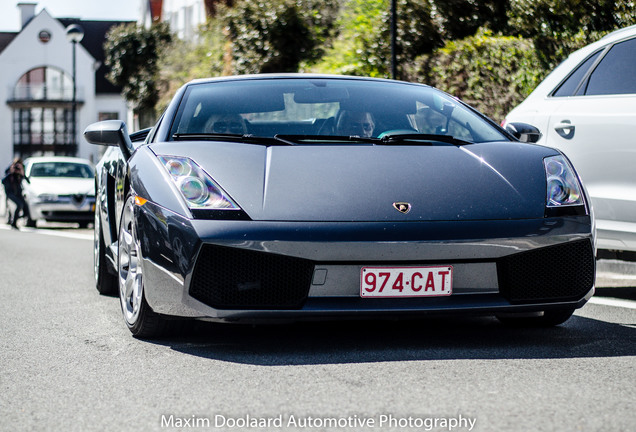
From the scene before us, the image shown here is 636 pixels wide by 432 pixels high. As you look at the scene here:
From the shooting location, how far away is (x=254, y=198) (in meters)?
4.34

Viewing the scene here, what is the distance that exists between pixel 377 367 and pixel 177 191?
113 cm

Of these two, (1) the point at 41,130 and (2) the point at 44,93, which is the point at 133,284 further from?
(1) the point at 41,130

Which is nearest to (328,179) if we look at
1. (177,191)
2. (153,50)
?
(177,191)

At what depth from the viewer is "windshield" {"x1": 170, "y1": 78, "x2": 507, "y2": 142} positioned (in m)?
5.15

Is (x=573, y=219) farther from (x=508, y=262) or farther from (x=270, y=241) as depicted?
(x=270, y=241)

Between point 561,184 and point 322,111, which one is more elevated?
point 322,111

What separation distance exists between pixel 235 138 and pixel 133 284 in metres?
0.84

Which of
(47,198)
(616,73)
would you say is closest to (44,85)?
(47,198)

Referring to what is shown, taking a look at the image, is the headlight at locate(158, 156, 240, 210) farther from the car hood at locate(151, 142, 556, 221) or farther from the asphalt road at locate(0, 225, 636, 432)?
the asphalt road at locate(0, 225, 636, 432)

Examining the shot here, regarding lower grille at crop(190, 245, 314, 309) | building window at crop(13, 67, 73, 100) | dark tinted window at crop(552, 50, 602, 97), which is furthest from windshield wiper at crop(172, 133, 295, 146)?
building window at crop(13, 67, 73, 100)

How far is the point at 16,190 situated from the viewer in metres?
19.3

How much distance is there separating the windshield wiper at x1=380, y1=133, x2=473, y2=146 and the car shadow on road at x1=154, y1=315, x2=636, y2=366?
90 cm

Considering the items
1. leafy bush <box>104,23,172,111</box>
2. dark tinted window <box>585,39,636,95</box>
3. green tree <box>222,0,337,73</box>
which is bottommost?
leafy bush <box>104,23,172,111</box>

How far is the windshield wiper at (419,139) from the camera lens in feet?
16.1
